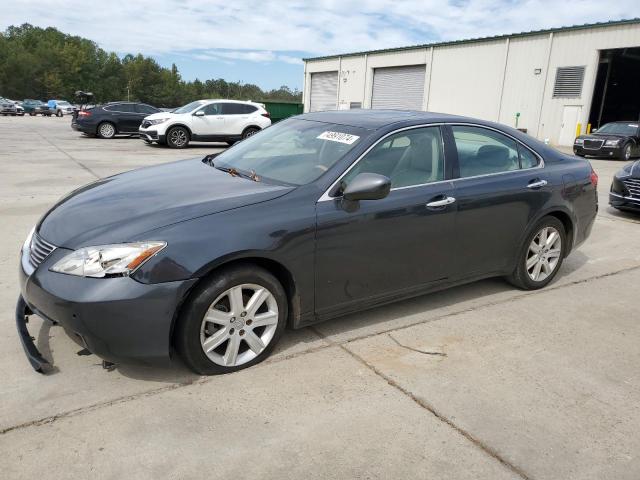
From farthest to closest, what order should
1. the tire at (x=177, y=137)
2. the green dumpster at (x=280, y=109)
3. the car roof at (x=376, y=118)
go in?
the green dumpster at (x=280, y=109) < the tire at (x=177, y=137) < the car roof at (x=376, y=118)

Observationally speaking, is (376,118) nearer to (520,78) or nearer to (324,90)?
(520,78)

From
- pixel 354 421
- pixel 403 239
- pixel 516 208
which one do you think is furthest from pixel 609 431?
pixel 516 208

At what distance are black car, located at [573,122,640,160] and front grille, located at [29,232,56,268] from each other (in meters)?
19.7

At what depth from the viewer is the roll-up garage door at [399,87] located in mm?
34250

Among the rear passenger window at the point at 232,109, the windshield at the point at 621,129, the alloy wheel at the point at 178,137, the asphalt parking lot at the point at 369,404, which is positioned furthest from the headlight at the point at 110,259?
the windshield at the point at 621,129

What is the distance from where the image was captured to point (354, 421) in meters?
2.86

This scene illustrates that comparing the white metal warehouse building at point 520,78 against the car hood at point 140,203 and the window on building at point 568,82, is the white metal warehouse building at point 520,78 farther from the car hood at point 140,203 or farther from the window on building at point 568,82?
the car hood at point 140,203

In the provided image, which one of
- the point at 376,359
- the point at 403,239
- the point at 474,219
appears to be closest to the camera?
the point at 376,359

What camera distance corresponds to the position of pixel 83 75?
98750 millimetres

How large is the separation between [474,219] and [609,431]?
179 cm

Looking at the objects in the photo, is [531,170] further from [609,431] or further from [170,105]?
[170,105]

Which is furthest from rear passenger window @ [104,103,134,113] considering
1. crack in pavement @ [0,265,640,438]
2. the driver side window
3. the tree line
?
the tree line

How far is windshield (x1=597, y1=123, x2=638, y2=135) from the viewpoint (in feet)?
63.5

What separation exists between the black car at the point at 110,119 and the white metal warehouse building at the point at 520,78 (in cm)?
1797
